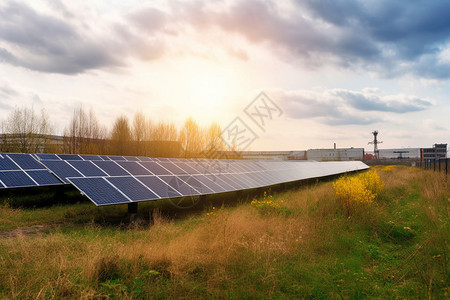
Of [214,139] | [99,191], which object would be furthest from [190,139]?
[99,191]

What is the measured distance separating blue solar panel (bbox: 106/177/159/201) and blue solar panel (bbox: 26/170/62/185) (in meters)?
5.80

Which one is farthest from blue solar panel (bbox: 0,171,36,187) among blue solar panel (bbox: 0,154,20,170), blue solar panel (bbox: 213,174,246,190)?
blue solar panel (bbox: 213,174,246,190)

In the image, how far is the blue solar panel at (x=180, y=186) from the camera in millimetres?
11476

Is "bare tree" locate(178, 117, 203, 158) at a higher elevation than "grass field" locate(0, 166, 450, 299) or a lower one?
higher

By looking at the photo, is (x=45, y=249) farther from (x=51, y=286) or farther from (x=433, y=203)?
(x=433, y=203)

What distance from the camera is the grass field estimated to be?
506 cm

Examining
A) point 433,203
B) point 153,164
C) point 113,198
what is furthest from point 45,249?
point 433,203

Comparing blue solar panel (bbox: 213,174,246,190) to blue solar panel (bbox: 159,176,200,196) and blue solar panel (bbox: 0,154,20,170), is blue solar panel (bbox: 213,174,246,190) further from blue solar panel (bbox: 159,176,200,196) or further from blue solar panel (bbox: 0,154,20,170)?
blue solar panel (bbox: 0,154,20,170)

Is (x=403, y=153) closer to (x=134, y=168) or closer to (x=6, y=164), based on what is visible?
(x=134, y=168)

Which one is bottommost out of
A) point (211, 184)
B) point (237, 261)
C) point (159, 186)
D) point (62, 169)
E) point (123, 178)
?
point (237, 261)

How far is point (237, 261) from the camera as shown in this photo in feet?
20.0

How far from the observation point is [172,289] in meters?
4.99

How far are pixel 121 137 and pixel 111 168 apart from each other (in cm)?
2694

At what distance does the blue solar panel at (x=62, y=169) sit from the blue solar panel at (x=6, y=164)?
17.9ft
